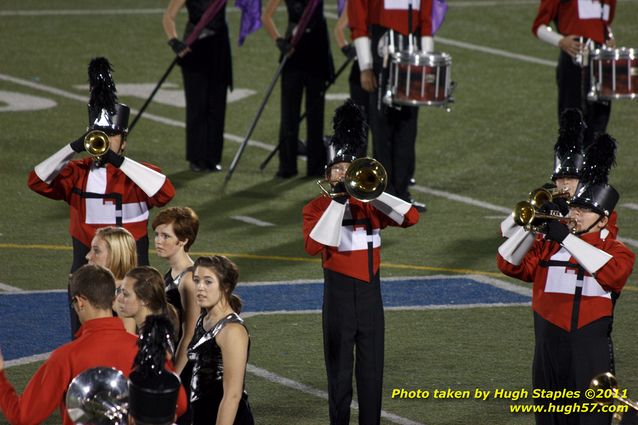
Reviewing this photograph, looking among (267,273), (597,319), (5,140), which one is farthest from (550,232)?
(5,140)

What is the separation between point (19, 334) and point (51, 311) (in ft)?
1.93

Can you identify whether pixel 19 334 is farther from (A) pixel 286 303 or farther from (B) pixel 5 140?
(B) pixel 5 140

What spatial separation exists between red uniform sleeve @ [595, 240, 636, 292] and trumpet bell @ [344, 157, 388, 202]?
1101 millimetres

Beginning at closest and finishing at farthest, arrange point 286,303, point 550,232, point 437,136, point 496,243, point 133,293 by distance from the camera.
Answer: point 133,293 < point 550,232 < point 286,303 < point 496,243 < point 437,136

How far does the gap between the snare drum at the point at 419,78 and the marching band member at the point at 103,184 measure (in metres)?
4.04

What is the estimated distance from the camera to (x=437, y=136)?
16.8 metres

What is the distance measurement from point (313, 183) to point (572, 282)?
7469 millimetres

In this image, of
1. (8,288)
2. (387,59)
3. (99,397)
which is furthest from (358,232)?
(387,59)

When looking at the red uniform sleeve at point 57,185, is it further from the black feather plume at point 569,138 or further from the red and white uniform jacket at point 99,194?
the black feather plume at point 569,138

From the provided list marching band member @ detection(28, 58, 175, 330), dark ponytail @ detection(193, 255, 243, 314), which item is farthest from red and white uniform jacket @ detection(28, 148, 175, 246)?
dark ponytail @ detection(193, 255, 243, 314)

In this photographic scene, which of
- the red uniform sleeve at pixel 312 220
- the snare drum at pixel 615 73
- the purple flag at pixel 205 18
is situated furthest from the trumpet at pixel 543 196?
the purple flag at pixel 205 18

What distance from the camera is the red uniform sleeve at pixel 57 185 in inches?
339

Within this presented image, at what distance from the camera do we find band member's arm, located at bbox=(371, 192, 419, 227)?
780cm

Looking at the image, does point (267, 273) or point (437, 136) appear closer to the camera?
point (267, 273)
